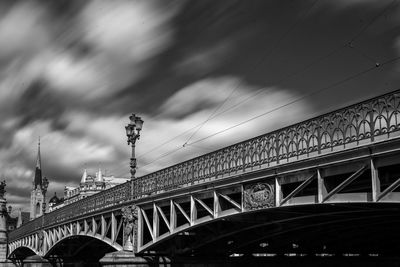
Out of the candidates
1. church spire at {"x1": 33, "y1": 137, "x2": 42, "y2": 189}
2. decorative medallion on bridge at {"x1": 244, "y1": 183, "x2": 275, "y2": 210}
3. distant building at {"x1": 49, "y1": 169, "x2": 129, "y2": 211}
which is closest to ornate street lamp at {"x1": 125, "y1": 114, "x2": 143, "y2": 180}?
decorative medallion on bridge at {"x1": 244, "y1": 183, "x2": 275, "y2": 210}

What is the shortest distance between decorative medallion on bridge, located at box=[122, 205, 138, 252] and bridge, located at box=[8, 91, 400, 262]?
0.05 m

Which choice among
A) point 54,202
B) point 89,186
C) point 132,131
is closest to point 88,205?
point 132,131

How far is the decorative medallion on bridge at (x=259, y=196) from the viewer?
54.2 feet

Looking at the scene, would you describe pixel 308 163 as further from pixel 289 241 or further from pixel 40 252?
pixel 40 252

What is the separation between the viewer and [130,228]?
1025 inches

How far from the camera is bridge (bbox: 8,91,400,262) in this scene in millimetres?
13258

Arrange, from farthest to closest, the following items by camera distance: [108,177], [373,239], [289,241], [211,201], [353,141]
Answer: [108,177] → [373,239] → [289,241] → [211,201] → [353,141]

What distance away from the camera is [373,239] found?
85.7 feet

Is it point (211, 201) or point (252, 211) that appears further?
point (211, 201)

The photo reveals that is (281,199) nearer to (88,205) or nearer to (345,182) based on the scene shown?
(345,182)

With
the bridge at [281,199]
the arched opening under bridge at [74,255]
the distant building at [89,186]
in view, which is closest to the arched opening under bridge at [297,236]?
the bridge at [281,199]

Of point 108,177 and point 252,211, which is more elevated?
point 108,177

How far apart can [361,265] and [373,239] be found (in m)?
6.56

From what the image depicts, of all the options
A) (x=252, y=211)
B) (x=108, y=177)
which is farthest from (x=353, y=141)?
(x=108, y=177)
